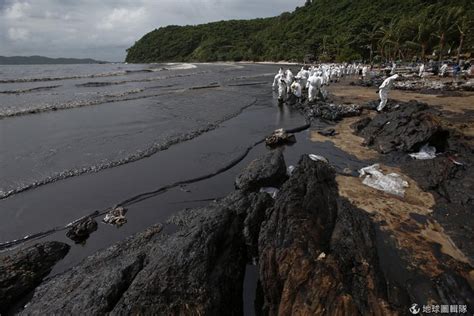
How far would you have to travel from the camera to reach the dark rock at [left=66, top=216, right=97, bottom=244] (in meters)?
6.17

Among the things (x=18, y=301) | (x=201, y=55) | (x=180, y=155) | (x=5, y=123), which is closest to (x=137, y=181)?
(x=180, y=155)

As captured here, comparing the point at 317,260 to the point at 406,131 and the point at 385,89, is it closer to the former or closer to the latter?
the point at 406,131

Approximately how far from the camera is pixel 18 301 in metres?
4.59

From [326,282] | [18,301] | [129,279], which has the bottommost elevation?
[18,301]

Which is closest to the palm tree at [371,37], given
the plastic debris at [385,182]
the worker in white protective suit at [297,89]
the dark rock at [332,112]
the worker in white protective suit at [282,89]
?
the worker in white protective suit at [297,89]

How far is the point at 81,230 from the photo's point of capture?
6.26 m

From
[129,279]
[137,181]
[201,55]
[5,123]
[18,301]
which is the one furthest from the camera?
[201,55]

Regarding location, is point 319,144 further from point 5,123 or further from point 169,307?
point 5,123

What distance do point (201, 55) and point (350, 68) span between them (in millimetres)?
110812

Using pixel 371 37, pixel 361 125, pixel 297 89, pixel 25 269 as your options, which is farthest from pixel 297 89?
pixel 371 37

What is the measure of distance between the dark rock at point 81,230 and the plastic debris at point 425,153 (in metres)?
10.4

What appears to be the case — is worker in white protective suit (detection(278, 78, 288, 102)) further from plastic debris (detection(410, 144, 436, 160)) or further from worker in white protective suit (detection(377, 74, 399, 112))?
plastic debris (detection(410, 144, 436, 160))

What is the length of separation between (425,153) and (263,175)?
6.40m

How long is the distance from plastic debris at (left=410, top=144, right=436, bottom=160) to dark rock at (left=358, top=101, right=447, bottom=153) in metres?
0.17
